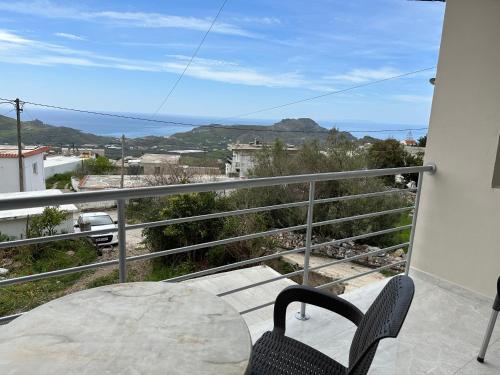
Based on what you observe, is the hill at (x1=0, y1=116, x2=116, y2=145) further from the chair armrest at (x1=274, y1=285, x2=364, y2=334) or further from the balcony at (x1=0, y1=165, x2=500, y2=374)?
the chair armrest at (x1=274, y1=285, x2=364, y2=334)

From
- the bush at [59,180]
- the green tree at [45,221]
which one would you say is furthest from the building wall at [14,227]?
the bush at [59,180]

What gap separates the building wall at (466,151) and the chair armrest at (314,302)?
1.97 m

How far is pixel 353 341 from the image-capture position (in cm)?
112

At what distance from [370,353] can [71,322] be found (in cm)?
77

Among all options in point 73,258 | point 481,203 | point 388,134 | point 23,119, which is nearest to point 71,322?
point 481,203

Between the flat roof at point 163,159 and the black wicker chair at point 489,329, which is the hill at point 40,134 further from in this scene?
the black wicker chair at point 489,329

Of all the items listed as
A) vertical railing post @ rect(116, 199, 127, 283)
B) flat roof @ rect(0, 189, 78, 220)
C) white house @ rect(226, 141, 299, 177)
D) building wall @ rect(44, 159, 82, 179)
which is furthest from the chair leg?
building wall @ rect(44, 159, 82, 179)

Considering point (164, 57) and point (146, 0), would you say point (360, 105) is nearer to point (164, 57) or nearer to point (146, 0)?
point (146, 0)

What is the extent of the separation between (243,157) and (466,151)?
854 centimetres

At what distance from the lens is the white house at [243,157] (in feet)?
35.7

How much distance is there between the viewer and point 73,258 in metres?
9.48

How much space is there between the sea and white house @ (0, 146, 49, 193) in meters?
1.38

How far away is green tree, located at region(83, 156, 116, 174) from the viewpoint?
55.5 feet

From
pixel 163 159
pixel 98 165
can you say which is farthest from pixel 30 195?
pixel 98 165
